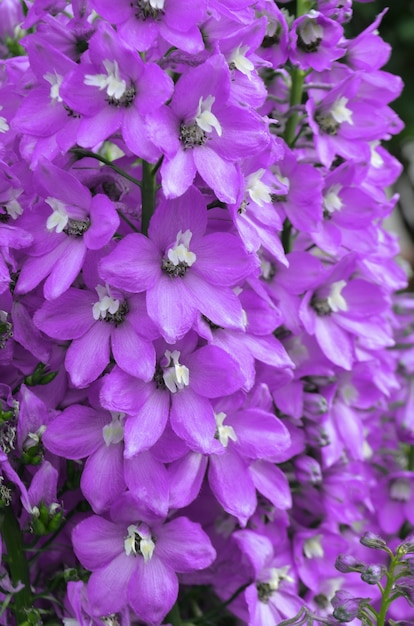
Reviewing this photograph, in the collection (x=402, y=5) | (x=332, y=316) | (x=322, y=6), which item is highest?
(x=322, y=6)

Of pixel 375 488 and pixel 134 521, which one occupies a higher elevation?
pixel 134 521

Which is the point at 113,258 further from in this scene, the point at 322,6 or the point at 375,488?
the point at 375,488

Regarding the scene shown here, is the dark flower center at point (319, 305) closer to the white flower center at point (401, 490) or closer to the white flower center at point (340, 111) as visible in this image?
the white flower center at point (340, 111)

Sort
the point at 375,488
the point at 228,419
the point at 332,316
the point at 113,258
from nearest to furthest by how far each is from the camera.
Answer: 1. the point at 113,258
2. the point at 228,419
3. the point at 332,316
4. the point at 375,488

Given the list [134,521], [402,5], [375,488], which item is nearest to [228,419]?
[134,521]

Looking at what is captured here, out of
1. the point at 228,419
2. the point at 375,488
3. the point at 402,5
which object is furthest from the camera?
the point at 402,5

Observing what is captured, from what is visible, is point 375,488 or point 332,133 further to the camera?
point 375,488

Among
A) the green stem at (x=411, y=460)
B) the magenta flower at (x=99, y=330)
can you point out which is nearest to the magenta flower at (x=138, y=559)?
the magenta flower at (x=99, y=330)
